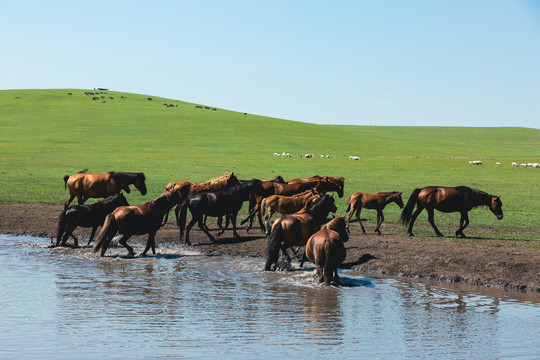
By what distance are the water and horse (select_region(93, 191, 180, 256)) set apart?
3.25ft

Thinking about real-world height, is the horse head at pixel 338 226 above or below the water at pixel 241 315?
above

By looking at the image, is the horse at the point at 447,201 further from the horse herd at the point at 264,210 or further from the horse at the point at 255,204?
the horse at the point at 255,204

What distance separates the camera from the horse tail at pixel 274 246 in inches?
548

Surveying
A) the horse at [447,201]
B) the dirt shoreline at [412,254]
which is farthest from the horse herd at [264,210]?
the dirt shoreline at [412,254]

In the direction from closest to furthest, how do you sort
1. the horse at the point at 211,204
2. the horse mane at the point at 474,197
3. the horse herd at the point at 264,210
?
1. the horse herd at the point at 264,210
2. the horse at the point at 211,204
3. the horse mane at the point at 474,197

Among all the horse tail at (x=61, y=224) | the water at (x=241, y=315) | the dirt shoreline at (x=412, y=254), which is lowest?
the water at (x=241, y=315)

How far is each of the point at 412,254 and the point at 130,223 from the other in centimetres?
721

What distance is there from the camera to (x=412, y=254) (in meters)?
15.4

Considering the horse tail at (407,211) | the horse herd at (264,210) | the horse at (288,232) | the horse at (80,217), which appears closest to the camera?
the horse herd at (264,210)

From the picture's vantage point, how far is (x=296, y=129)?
99562 millimetres

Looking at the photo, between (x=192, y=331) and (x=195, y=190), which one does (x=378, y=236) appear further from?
(x=192, y=331)

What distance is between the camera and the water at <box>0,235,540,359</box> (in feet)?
26.4

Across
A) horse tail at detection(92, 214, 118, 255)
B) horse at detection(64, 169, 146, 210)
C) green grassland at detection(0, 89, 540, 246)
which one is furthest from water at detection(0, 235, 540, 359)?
green grassland at detection(0, 89, 540, 246)

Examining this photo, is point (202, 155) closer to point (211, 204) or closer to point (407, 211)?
point (407, 211)
